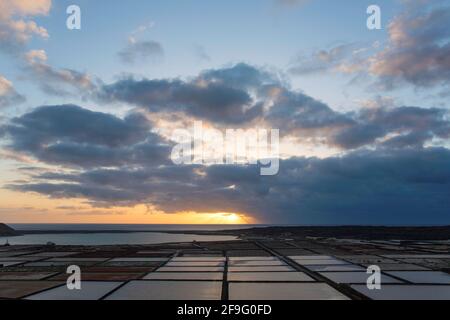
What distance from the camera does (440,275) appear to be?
985 inches

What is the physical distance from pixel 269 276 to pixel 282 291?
504 centimetres

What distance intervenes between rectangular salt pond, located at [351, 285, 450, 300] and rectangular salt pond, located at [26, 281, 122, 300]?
41.0ft

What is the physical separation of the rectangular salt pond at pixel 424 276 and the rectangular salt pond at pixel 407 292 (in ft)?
5.99

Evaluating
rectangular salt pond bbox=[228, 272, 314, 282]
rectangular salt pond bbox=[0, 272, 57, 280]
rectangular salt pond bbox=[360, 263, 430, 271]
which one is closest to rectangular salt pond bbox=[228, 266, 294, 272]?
rectangular salt pond bbox=[228, 272, 314, 282]

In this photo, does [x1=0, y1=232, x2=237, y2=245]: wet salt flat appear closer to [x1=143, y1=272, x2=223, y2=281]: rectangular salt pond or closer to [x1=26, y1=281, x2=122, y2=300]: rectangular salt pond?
[x1=143, y1=272, x2=223, y2=281]: rectangular salt pond

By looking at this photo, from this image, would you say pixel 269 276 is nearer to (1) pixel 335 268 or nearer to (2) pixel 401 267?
(1) pixel 335 268

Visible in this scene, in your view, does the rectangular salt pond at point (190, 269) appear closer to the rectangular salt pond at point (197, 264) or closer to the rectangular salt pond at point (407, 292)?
the rectangular salt pond at point (197, 264)

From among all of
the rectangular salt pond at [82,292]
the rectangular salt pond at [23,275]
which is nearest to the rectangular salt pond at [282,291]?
the rectangular salt pond at [82,292]
